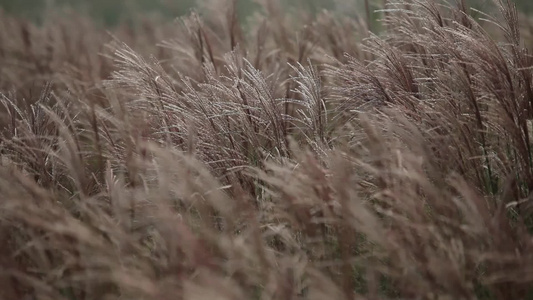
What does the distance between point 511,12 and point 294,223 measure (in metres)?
0.97

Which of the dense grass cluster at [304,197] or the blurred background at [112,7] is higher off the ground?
the dense grass cluster at [304,197]

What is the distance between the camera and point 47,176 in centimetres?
202

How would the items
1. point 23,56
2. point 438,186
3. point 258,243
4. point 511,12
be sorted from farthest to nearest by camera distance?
point 23,56 < point 511,12 < point 438,186 < point 258,243

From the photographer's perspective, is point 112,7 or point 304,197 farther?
point 112,7

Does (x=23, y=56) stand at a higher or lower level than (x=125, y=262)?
lower

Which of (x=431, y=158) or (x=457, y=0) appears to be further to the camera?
(x=457, y=0)

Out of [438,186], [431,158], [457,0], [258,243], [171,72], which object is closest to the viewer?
[258,243]

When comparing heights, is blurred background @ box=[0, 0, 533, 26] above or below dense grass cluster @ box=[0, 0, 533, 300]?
below

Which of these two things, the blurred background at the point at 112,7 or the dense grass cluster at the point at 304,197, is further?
the blurred background at the point at 112,7

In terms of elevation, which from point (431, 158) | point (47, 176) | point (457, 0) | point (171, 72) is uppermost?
point (457, 0)

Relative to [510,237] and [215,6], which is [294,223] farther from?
[215,6]

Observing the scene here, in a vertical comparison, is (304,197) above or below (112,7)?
above

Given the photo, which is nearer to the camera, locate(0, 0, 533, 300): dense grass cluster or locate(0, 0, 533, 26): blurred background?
locate(0, 0, 533, 300): dense grass cluster

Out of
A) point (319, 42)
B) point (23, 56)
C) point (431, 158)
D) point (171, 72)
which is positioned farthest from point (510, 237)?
point (23, 56)
